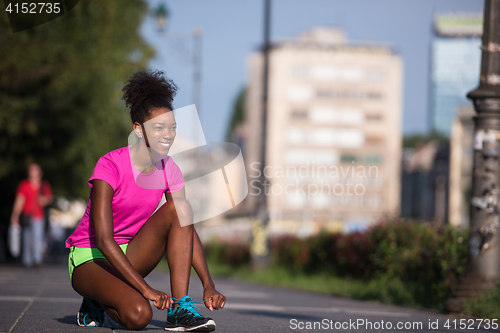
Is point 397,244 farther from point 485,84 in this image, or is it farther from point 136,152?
point 136,152

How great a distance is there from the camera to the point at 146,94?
14.5 ft

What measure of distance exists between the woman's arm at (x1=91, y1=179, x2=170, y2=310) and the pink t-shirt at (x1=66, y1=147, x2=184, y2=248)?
0.42ft

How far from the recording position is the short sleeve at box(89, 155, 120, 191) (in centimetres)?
418

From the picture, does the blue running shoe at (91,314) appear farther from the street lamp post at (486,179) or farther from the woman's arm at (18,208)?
the woman's arm at (18,208)

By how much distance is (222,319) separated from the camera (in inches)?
229

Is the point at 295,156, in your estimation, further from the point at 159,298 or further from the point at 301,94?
the point at 159,298

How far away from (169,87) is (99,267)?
4.04ft

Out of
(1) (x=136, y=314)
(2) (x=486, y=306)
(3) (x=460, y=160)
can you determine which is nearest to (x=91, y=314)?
(1) (x=136, y=314)

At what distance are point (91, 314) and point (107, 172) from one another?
1.07 metres

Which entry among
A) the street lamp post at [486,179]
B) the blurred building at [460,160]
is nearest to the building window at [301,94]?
the blurred building at [460,160]

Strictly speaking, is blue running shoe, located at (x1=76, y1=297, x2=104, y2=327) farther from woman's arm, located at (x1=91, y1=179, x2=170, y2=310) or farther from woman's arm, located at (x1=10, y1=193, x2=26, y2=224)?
woman's arm, located at (x1=10, y1=193, x2=26, y2=224)

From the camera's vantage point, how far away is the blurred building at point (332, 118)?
10175 cm

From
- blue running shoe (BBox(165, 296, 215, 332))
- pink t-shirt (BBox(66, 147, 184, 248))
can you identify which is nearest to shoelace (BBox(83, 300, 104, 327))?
pink t-shirt (BBox(66, 147, 184, 248))

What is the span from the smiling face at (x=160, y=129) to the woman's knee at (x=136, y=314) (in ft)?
3.13
